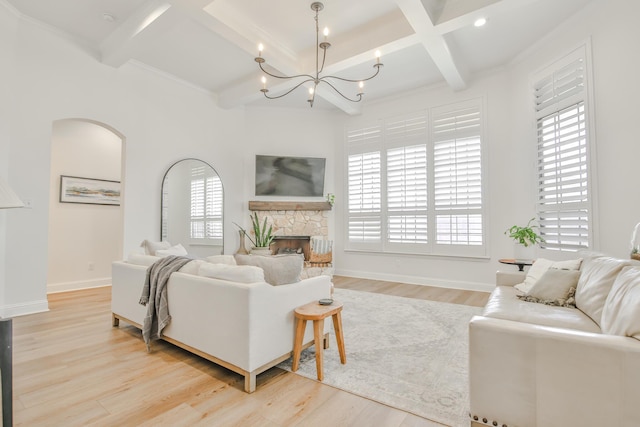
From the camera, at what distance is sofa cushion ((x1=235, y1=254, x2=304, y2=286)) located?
7.52 feet

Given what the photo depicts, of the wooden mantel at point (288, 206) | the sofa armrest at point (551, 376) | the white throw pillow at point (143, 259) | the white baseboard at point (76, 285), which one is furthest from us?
the wooden mantel at point (288, 206)

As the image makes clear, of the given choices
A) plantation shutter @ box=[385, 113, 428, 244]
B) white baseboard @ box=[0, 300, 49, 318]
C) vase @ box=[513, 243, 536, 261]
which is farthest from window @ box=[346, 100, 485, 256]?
white baseboard @ box=[0, 300, 49, 318]

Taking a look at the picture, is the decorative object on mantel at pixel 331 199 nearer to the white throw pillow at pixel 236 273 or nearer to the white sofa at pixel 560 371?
the white throw pillow at pixel 236 273

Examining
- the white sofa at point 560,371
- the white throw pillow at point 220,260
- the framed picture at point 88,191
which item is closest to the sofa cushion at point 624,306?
the white sofa at point 560,371

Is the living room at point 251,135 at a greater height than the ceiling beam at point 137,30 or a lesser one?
lesser

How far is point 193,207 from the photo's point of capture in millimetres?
5531

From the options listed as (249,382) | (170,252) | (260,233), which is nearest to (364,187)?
(260,233)

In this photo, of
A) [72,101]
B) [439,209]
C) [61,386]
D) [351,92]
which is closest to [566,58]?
[439,209]

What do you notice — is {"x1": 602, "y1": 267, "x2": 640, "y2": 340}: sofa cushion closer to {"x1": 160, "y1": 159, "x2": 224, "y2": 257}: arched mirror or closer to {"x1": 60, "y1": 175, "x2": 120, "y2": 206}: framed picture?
{"x1": 160, "y1": 159, "x2": 224, "y2": 257}: arched mirror

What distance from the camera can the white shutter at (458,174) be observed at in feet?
16.5

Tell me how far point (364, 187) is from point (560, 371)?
198 inches

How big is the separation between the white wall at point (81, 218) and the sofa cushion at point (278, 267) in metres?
3.28

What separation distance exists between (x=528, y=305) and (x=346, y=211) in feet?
14.2

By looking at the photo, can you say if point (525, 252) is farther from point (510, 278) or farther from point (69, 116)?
point (69, 116)
